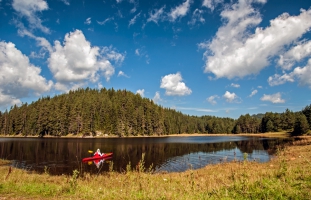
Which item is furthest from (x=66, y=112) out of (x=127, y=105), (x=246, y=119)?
(x=246, y=119)

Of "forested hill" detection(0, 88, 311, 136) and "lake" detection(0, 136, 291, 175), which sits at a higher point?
"forested hill" detection(0, 88, 311, 136)

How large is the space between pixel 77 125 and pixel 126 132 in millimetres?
28411

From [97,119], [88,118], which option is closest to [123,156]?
[88,118]

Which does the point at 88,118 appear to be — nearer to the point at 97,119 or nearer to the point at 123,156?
the point at 97,119

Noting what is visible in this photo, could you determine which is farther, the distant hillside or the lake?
the distant hillside

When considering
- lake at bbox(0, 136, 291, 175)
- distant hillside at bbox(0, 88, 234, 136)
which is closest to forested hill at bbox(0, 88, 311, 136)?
distant hillside at bbox(0, 88, 234, 136)

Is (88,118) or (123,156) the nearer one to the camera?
(123,156)

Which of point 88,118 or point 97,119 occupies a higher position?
point 88,118

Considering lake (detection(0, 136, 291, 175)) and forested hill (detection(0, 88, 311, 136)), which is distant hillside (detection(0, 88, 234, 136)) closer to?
forested hill (detection(0, 88, 311, 136))

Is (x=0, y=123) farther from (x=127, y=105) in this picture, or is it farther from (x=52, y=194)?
(x=52, y=194)

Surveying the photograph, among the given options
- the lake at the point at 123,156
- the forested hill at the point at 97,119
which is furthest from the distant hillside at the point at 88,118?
the lake at the point at 123,156

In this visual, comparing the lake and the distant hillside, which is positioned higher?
the distant hillside

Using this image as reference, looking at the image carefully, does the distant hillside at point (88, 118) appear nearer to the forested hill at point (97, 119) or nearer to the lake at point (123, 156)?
the forested hill at point (97, 119)

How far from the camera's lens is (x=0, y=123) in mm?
141500
